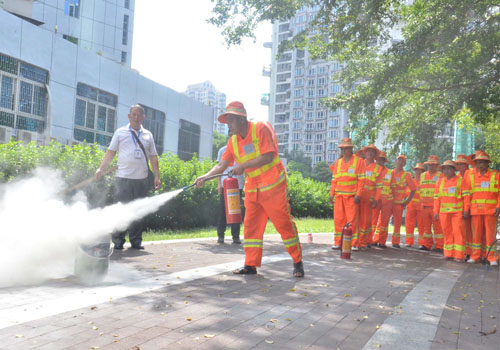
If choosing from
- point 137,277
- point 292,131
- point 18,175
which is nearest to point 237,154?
point 137,277

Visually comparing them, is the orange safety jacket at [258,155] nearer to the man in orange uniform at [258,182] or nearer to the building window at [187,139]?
the man in orange uniform at [258,182]

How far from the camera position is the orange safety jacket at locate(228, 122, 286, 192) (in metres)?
6.32

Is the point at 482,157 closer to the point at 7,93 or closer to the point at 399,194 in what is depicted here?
the point at 399,194

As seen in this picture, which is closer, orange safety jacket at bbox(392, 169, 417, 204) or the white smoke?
the white smoke

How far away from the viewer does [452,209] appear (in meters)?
10.3

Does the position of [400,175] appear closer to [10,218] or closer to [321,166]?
[10,218]

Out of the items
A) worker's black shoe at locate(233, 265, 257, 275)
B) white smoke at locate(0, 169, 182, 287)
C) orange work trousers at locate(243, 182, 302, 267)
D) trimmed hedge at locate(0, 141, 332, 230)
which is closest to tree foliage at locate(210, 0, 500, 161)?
trimmed hedge at locate(0, 141, 332, 230)

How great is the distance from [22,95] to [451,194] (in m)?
19.2

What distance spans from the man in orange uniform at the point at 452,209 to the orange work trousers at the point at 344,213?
6.42 feet

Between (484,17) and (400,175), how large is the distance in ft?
14.6

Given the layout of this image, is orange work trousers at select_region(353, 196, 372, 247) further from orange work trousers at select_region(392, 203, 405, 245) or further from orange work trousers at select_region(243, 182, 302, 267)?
orange work trousers at select_region(243, 182, 302, 267)

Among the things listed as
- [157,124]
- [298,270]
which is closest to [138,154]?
[298,270]

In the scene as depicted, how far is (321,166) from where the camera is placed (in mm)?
95875

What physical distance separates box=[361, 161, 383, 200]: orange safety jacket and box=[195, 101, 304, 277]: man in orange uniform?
5546mm
